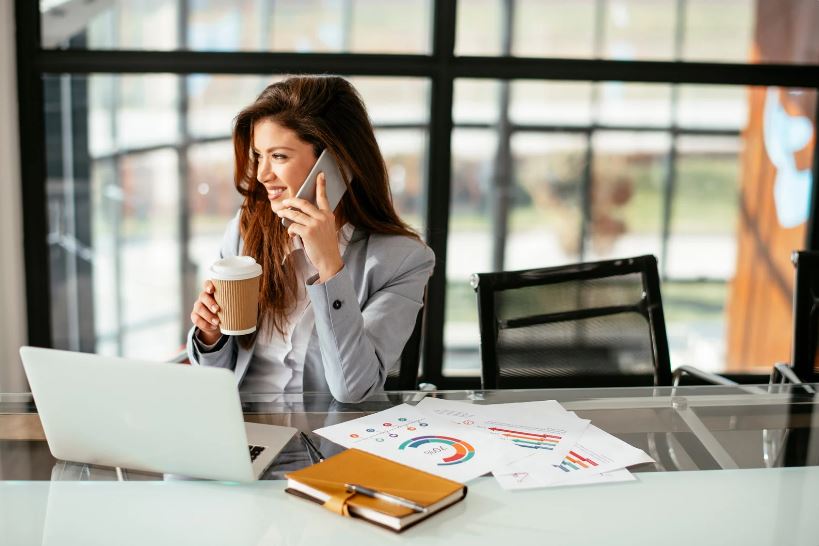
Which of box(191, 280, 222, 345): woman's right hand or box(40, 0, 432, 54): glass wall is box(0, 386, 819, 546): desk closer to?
box(191, 280, 222, 345): woman's right hand

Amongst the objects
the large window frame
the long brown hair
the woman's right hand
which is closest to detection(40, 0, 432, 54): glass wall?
the large window frame

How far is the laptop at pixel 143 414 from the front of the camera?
1261 mm

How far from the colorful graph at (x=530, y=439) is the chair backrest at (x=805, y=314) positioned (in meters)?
1.02

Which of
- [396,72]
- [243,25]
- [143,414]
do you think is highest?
[243,25]

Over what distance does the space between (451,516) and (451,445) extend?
0.23 metres

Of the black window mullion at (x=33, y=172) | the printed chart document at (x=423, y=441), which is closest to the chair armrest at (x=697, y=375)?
the printed chart document at (x=423, y=441)

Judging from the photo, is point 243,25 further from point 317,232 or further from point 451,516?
point 451,516

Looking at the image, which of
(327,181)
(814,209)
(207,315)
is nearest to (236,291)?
(207,315)

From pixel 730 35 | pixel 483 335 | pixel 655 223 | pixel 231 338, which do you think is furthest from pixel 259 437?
pixel 730 35

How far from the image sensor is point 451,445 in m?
1.45

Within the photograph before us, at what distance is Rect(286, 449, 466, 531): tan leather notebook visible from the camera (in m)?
1.19

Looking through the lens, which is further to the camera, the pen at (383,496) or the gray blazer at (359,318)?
the gray blazer at (359,318)

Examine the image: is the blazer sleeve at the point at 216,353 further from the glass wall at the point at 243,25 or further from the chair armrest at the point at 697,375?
the glass wall at the point at 243,25

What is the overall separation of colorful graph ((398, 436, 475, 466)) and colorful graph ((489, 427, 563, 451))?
9 centimetres
